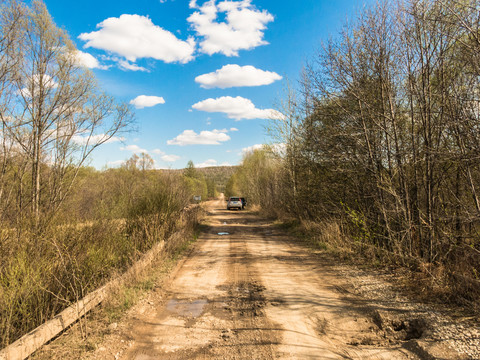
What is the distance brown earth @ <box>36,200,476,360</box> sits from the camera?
332cm

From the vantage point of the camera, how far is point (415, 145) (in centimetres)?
659

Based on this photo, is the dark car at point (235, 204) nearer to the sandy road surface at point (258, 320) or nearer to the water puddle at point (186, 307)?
the sandy road surface at point (258, 320)

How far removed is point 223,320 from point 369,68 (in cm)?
731

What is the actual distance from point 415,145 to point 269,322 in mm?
5493

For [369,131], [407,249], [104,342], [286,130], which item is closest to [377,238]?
[407,249]

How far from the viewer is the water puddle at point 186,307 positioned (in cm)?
453

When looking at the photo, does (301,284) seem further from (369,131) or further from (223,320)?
(369,131)

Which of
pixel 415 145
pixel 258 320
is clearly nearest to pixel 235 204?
pixel 415 145

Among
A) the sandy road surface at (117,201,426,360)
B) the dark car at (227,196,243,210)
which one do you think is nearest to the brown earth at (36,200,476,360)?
the sandy road surface at (117,201,426,360)

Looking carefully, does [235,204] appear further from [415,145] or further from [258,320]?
[258,320]

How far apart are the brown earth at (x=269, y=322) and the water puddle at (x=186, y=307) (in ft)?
0.06

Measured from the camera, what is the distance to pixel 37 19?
31.1 feet

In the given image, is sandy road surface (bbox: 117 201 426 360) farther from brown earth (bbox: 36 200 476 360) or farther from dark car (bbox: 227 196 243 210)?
dark car (bbox: 227 196 243 210)

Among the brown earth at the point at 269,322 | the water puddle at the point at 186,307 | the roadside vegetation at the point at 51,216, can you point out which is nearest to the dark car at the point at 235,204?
the roadside vegetation at the point at 51,216
